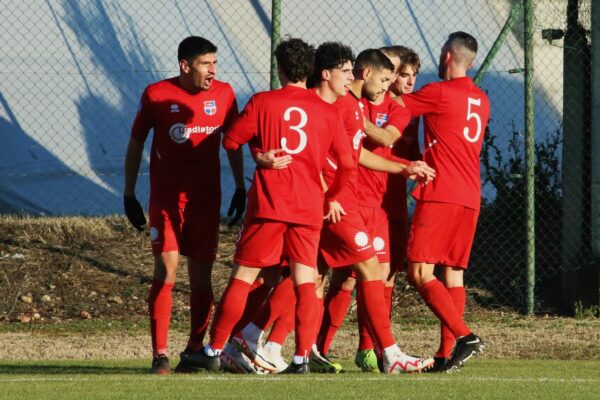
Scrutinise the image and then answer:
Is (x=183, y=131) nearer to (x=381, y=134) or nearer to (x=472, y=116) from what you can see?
(x=381, y=134)

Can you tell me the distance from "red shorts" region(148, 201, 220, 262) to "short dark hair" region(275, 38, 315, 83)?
1.32 meters

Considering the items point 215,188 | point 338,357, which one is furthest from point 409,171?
point 338,357

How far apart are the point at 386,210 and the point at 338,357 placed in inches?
82.1

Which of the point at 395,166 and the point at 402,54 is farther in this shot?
the point at 402,54

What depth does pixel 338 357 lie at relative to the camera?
10.9 m

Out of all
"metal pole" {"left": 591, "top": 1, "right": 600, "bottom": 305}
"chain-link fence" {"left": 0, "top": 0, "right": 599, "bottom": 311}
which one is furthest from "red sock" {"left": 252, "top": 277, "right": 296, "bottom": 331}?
"chain-link fence" {"left": 0, "top": 0, "right": 599, "bottom": 311}

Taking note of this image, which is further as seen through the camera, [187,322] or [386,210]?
[187,322]

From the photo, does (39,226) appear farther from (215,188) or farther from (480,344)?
(480,344)

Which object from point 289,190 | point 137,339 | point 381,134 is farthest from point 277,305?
point 137,339

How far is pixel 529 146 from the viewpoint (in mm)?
12508

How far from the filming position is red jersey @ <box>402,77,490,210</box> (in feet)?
29.1

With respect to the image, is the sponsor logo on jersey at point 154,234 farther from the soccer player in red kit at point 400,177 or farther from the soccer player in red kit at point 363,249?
the soccer player in red kit at point 400,177

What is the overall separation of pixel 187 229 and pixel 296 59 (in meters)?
1.58

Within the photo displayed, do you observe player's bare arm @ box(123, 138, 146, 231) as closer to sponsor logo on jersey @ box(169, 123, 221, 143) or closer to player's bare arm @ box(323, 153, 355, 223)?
sponsor logo on jersey @ box(169, 123, 221, 143)
